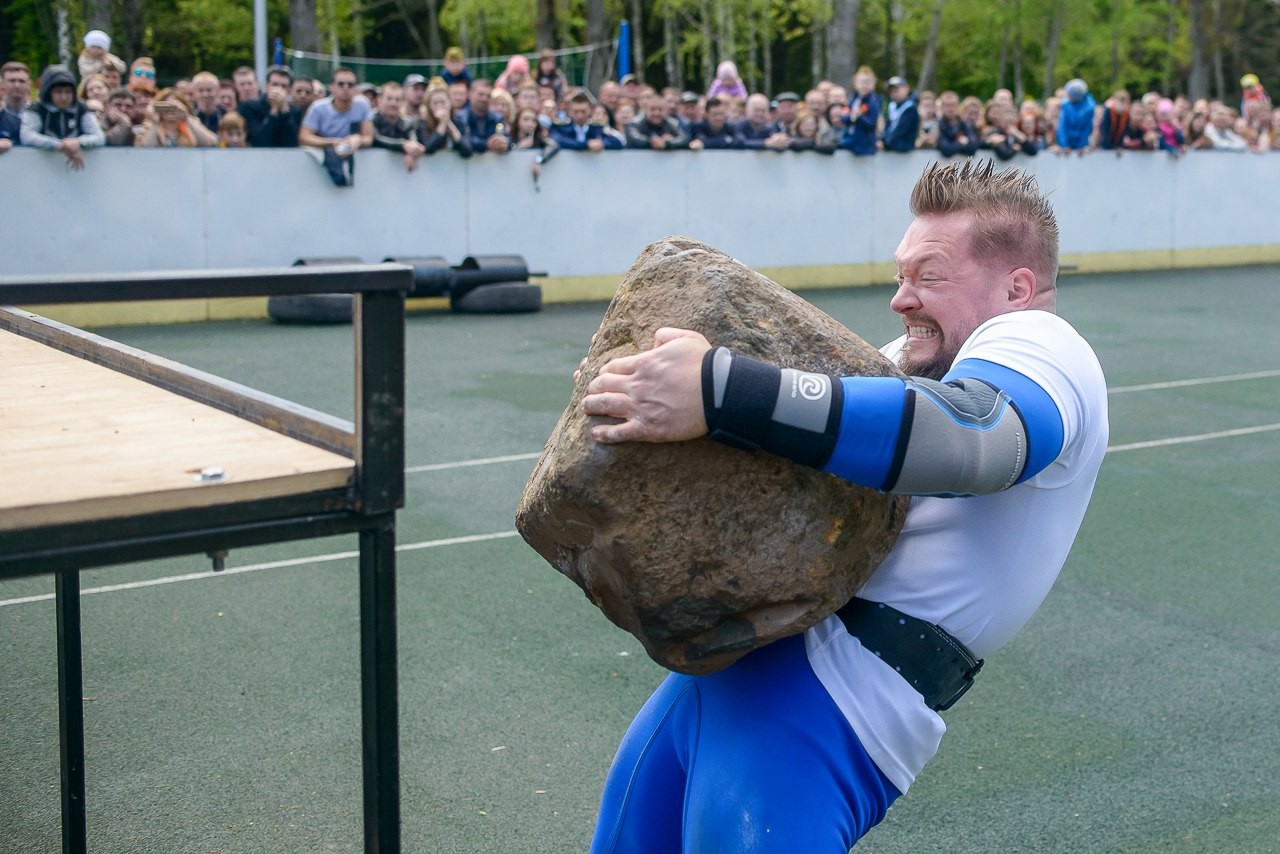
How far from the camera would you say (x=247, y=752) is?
430 cm

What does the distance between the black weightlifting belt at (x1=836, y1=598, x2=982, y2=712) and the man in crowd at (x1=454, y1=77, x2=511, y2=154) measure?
1487 cm

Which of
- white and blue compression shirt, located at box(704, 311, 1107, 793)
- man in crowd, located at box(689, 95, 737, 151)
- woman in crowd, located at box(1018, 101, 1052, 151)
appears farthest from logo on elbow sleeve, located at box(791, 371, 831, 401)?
woman in crowd, located at box(1018, 101, 1052, 151)

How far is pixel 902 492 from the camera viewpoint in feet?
6.49

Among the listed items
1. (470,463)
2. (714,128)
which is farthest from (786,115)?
(470,463)

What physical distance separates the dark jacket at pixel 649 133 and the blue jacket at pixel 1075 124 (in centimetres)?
685

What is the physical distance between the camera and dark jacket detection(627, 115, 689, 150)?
17.8 m

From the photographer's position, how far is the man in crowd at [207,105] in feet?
51.3

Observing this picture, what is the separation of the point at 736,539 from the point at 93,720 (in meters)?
3.21

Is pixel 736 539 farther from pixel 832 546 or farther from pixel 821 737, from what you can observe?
pixel 821 737

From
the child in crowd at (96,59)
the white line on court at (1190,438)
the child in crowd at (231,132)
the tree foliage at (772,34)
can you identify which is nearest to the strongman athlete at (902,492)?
the white line on court at (1190,438)

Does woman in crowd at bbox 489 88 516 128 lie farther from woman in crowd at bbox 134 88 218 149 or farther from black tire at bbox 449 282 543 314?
woman in crowd at bbox 134 88 218 149

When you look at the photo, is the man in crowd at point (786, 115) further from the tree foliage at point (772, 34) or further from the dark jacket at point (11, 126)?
the tree foliage at point (772, 34)

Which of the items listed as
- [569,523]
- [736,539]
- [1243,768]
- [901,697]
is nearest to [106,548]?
[569,523]

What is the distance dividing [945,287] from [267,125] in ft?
47.2
